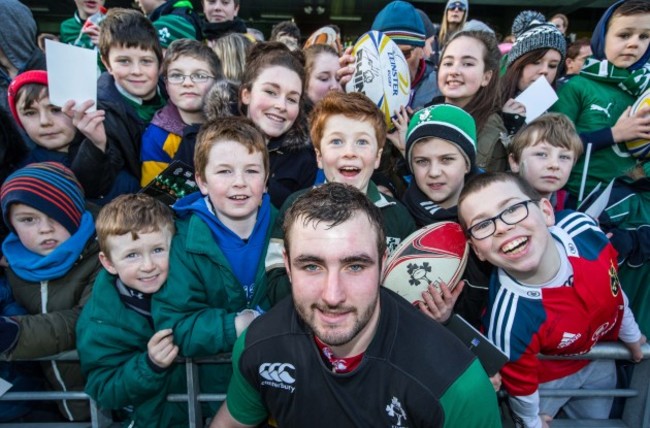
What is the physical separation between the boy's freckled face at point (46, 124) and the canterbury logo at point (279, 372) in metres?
2.17

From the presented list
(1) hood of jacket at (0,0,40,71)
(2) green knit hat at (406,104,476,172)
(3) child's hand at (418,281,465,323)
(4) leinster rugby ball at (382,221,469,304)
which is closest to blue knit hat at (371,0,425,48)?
(2) green knit hat at (406,104,476,172)

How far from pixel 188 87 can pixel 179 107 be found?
0.15 metres

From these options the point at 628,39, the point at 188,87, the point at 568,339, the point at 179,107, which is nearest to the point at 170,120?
the point at 179,107

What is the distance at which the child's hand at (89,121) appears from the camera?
2.59m

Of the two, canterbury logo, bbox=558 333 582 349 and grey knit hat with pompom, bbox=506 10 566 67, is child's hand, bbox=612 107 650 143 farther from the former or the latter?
canterbury logo, bbox=558 333 582 349

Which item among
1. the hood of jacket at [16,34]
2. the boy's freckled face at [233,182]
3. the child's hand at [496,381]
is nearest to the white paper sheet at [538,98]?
the child's hand at [496,381]

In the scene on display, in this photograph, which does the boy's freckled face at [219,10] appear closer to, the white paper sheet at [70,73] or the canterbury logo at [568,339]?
the white paper sheet at [70,73]

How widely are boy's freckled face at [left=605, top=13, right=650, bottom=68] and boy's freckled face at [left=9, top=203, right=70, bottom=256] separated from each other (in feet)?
12.7

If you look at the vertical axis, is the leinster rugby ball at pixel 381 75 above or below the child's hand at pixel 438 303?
above

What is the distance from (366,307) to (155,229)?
1.20 meters

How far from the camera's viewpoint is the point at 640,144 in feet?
9.78

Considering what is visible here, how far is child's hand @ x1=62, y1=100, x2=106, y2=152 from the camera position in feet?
8.51

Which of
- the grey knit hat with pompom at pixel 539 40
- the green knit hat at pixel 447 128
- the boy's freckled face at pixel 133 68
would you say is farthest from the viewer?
the grey knit hat with pompom at pixel 539 40

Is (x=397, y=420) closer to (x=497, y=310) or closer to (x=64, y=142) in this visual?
(x=497, y=310)
